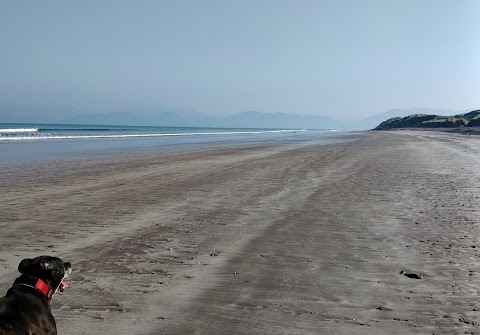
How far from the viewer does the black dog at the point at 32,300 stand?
355 cm

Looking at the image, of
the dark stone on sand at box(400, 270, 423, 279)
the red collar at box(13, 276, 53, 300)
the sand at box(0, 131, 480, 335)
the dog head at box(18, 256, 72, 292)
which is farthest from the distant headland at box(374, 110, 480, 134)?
the red collar at box(13, 276, 53, 300)

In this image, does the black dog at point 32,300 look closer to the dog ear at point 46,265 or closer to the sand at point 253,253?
the dog ear at point 46,265

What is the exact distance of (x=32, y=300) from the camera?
153 inches

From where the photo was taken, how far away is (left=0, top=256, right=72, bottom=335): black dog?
3.55m

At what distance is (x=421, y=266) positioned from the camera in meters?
6.45

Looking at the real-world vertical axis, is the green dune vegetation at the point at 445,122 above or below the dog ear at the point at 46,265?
above

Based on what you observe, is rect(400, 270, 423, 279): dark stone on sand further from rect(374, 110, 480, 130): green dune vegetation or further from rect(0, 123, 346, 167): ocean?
rect(374, 110, 480, 130): green dune vegetation

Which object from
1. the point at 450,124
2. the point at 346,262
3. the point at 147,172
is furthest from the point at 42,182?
the point at 450,124

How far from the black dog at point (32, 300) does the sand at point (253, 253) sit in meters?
0.53

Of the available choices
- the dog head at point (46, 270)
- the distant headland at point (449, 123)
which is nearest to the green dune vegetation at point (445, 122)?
the distant headland at point (449, 123)

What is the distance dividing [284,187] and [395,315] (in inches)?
341

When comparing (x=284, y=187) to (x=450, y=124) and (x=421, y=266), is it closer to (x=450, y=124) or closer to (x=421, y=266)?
(x=421, y=266)

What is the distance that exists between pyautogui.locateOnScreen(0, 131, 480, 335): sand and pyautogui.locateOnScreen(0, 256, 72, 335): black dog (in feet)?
1.75

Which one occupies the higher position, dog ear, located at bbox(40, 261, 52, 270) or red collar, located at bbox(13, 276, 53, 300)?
dog ear, located at bbox(40, 261, 52, 270)
